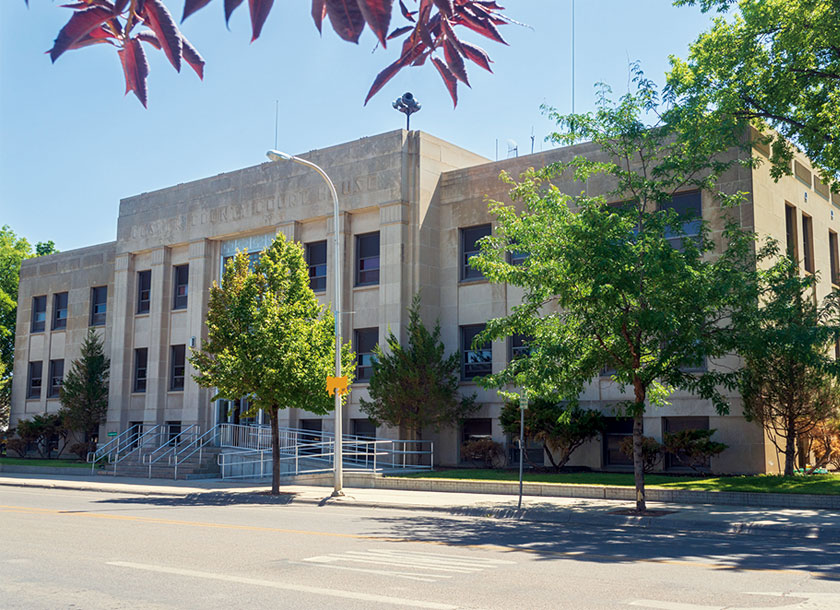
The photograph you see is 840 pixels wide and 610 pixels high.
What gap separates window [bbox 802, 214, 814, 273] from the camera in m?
30.8

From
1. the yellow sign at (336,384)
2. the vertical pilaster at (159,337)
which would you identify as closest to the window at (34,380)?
the vertical pilaster at (159,337)

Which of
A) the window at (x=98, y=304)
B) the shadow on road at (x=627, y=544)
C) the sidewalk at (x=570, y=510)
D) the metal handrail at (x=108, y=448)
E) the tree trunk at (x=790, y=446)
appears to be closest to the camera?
the shadow on road at (x=627, y=544)

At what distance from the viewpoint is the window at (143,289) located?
42438mm

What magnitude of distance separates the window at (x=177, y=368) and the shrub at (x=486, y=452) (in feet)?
53.9

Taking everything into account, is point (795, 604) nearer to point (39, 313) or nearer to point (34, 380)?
point (34, 380)

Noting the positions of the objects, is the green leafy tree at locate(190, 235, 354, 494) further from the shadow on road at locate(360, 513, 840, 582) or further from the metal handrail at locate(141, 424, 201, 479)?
the metal handrail at locate(141, 424, 201, 479)

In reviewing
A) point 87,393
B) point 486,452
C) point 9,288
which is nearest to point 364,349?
point 486,452

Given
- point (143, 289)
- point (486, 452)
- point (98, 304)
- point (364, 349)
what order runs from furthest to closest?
point (98, 304)
point (143, 289)
point (364, 349)
point (486, 452)

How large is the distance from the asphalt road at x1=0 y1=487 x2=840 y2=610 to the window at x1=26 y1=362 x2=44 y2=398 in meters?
32.7

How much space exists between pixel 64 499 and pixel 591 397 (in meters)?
16.9

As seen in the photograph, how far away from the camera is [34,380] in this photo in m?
48.0

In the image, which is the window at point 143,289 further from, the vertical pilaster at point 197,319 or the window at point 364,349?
the window at point 364,349

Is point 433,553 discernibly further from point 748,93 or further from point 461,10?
point 748,93

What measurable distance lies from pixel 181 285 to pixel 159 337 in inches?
112
